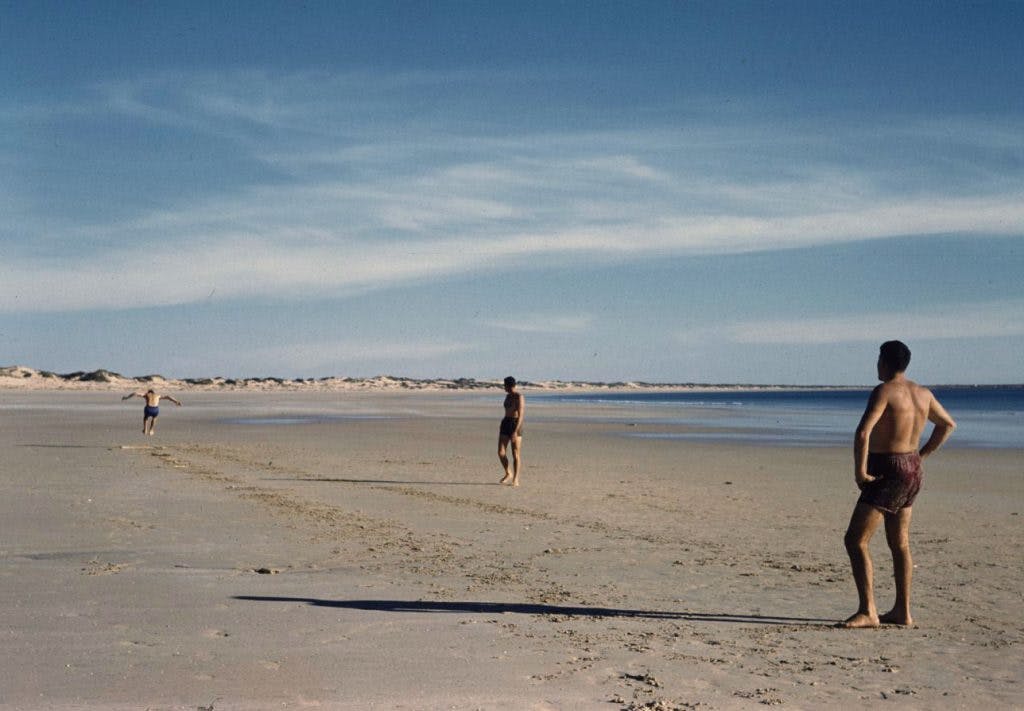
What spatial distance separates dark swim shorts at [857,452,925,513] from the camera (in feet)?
23.0

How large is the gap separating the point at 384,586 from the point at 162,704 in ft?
10.7

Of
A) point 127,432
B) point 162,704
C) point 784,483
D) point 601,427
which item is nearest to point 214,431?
point 127,432

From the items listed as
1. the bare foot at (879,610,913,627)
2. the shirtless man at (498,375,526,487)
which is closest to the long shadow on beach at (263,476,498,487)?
the shirtless man at (498,375,526,487)

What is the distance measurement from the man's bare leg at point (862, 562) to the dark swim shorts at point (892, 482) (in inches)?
3.2

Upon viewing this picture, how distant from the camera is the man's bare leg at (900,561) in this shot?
7129 mm

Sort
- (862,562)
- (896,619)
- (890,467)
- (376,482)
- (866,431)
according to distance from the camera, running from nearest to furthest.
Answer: (866,431) → (890,467) → (862,562) → (896,619) → (376,482)

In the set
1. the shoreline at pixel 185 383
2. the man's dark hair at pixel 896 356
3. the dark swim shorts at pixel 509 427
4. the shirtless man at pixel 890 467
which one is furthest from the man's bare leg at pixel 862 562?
the shoreline at pixel 185 383

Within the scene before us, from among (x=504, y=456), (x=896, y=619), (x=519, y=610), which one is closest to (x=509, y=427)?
(x=504, y=456)

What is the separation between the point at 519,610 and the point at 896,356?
336cm

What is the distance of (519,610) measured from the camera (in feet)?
24.8

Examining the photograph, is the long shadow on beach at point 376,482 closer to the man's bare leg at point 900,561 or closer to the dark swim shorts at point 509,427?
the dark swim shorts at point 509,427

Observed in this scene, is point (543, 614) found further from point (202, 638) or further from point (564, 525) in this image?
point (564, 525)

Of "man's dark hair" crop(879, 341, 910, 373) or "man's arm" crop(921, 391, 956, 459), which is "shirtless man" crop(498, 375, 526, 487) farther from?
"man's dark hair" crop(879, 341, 910, 373)

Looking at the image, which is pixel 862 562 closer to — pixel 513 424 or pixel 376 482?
pixel 513 424
